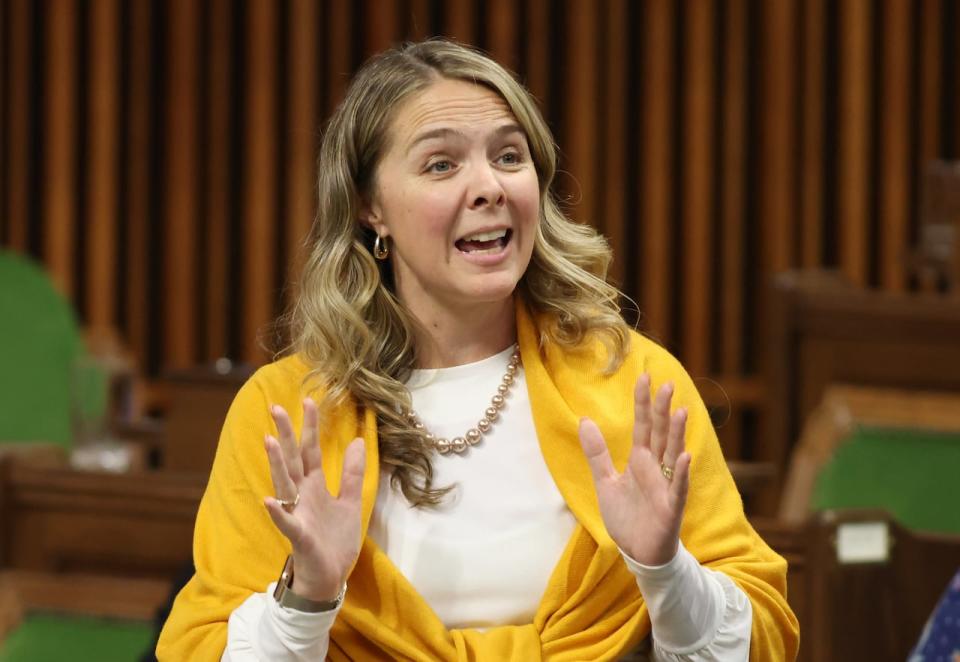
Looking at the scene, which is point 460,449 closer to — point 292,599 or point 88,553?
point 292,599

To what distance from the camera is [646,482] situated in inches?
68.7

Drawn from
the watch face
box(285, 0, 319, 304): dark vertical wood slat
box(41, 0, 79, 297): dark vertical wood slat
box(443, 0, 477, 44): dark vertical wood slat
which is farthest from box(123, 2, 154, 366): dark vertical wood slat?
the watch face

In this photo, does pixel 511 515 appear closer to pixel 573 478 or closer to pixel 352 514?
pixel 573 478

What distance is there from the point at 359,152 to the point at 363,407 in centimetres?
35

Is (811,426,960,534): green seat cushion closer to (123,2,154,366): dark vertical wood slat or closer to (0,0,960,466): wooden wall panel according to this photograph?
(0,0,960,466): wooden wall panel

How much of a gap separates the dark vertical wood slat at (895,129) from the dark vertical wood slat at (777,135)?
13.6 inches

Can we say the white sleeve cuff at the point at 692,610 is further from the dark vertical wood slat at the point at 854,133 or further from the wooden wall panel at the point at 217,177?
the wooden wall panel at the point at 217,177

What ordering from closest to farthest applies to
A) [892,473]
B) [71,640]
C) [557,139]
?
[71,640] → [892,473] → [557,139]

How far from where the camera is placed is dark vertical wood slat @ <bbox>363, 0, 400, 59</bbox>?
223 inches

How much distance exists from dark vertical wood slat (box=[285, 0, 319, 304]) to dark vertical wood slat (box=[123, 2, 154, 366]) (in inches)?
21.0

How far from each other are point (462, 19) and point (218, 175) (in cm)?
108

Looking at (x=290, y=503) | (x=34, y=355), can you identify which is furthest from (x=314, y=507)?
(x=34, y=355)

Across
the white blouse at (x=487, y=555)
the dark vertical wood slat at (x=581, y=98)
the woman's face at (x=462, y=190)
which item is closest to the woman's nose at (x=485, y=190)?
the woman's face at (x=462, y=190)

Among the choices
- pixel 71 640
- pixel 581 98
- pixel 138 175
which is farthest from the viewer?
pixel 138 175
